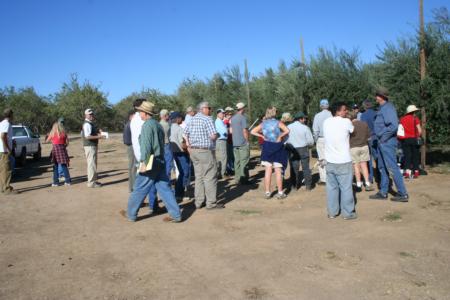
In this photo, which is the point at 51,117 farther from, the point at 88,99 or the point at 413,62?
the point at 413,62

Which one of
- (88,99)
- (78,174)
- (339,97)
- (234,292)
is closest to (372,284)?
(234,292)

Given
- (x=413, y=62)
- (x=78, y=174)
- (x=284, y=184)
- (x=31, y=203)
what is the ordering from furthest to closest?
(x=78, y=174)
(x=413, y=62)
(x=284, y=184)
(x=31, y=203)

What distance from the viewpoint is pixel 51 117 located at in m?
47.1

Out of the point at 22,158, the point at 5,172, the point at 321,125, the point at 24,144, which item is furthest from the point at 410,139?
the point at 24,144

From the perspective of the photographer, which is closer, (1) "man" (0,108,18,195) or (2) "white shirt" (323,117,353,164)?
(2) "white shirt" (323,117,353,164)

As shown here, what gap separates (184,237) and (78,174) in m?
8.53

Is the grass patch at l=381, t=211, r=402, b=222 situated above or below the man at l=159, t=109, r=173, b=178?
below

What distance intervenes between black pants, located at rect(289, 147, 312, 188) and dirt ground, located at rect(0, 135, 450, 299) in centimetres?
69

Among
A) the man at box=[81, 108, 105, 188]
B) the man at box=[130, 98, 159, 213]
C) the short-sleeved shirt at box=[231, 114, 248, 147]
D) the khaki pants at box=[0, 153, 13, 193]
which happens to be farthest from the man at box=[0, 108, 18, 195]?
the short-sleeved shirt at box=[231, 114, 248, 147]

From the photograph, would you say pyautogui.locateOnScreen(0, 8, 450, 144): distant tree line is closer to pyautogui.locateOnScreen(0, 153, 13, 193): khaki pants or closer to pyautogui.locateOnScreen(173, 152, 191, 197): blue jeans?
pyautogui.locateOnScreen(173, 152, 191, 197): blue jeans

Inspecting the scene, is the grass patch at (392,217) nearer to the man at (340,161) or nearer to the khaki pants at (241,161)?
the man at (340,161)

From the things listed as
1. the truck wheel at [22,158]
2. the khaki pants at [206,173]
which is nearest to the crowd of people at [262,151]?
the khaki pants at [206,173]

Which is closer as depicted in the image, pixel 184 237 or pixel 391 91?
pixel 184 237

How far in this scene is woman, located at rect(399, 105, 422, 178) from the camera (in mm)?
9633
